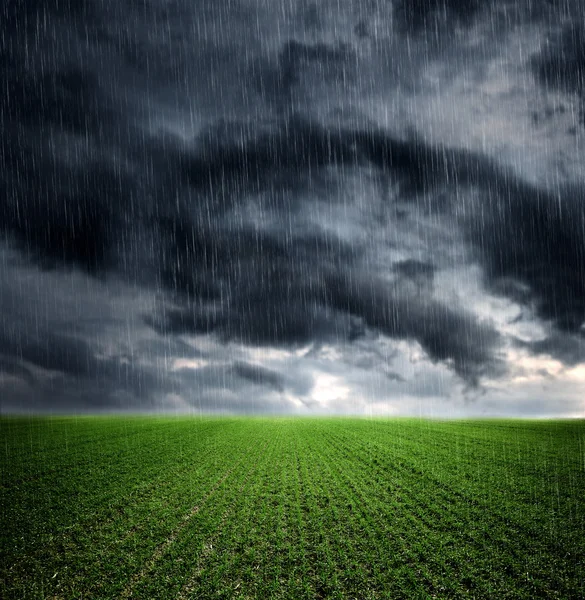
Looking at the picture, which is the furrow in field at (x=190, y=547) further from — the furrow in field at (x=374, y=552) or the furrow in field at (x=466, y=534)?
the furrow in field at (x=466, y=534)

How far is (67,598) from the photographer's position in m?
12.7

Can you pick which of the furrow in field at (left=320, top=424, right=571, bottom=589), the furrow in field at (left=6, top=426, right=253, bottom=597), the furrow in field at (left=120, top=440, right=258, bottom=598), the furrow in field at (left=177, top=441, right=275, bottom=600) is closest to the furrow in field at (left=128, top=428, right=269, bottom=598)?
the furrow in field at (left=177, top=441, right=275, bottom=600)

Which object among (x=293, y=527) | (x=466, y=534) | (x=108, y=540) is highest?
(x=108, y=540)

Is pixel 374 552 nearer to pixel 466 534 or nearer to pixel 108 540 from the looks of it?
pixel 466 534

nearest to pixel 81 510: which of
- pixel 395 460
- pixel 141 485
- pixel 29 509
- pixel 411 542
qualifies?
pixel 29 509

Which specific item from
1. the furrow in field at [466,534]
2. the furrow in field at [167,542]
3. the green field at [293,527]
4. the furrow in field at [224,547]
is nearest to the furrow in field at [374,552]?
the green field at [293,527]

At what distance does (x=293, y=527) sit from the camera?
1820 cm

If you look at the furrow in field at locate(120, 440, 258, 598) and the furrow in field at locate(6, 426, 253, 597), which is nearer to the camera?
the furrow in field at locate(120, 440, 258, 598)

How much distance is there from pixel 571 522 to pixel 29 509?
26870 mm

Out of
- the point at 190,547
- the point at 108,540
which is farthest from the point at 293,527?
the point at 108,540

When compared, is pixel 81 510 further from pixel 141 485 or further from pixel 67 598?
pixel 67 598

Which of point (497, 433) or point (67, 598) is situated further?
point (497, 433)

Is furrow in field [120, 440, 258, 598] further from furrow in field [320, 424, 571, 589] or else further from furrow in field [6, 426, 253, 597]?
furrow in field [320, 424, 571, 589]

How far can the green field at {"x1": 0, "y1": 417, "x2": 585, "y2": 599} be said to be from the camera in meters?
13.4
